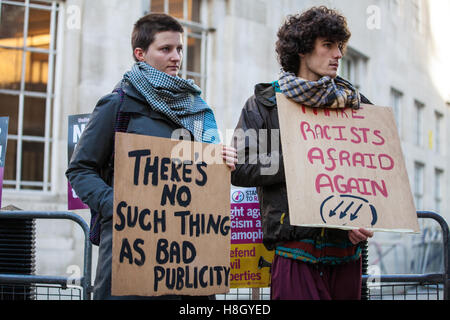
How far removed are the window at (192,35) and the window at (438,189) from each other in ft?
37.6

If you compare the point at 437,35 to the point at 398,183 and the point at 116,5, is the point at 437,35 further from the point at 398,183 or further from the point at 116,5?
the point at 398,183

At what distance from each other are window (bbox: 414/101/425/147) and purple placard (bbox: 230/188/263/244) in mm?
15391

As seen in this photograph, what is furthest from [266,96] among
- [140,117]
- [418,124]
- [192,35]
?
[418,124]

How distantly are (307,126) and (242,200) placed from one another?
4.92ft

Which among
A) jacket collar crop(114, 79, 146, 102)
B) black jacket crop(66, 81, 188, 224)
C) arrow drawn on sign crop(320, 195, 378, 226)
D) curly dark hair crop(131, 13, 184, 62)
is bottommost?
arrow drawn on sign crop(320, 195, 378, 226)

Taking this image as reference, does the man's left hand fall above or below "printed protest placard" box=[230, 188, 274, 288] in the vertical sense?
above

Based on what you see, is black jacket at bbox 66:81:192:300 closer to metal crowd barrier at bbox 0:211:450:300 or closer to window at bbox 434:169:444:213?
metal crowd barrier at bbox 0:211:450:300

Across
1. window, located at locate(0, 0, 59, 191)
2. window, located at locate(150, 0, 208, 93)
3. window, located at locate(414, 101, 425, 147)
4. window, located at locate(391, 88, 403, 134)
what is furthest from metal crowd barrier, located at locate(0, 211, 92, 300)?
window, located at locate(414, 101, 425, 147)

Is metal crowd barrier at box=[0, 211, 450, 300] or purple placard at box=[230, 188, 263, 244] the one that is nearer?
purple placard at box=[230, 188, 263, 244]

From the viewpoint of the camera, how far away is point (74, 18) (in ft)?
30.3

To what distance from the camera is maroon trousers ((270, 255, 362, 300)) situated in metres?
2.91

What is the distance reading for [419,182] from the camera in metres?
18.9

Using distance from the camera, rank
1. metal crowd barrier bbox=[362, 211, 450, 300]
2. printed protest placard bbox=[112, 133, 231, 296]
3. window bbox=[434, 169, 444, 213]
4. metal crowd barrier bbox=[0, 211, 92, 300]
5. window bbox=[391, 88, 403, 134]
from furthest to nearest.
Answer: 1. window bbox=[434, 169, 444, 213]
2. window bbox=[391, 88, 403, 134]
3. metal crowd barrier bbox=[362, 211, 450, 300]
4. metal crowd barrier bbox=[0, 211, 92, 300]
5. printed protest placard bbox=[112, 133, 231, 296]

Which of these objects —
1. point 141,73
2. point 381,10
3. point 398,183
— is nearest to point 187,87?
point 141,73
